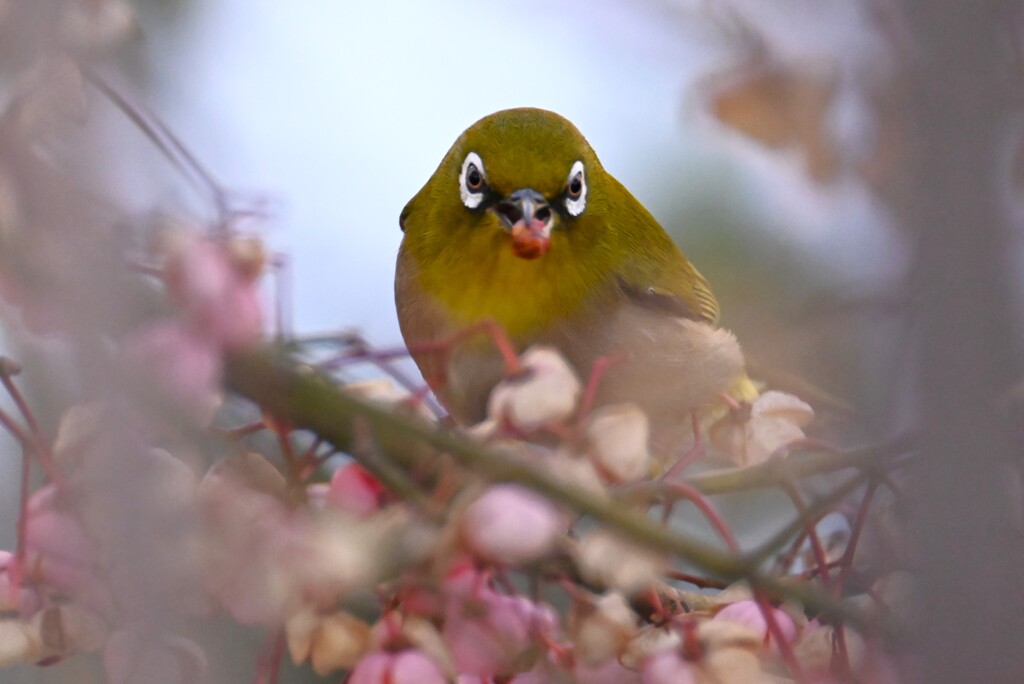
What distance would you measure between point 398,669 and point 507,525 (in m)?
0.16

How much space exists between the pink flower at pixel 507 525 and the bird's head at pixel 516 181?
1.00m

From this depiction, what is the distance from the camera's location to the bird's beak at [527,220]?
1.72 m

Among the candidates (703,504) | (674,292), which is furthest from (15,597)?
(674,292)

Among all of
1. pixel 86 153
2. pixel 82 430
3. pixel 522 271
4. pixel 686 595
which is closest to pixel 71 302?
pixel 86 153

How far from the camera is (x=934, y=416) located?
0.38 metres

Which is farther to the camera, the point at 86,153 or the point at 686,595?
the point at 686,595

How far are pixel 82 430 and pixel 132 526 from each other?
0.91 feet

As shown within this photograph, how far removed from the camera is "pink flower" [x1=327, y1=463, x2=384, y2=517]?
0.84 metres

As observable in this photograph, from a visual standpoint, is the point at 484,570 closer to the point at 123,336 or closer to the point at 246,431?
the point at 246,431

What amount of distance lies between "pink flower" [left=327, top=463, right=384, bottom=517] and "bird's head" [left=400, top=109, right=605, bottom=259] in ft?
2.99

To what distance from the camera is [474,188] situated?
1935 mm

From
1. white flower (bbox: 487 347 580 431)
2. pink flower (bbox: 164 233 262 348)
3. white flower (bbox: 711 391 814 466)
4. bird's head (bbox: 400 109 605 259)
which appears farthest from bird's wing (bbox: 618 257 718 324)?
pink flower (bbox: 164 233 262 348)

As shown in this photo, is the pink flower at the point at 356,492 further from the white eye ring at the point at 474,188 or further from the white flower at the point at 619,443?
the white eye ring at the point at 474,188

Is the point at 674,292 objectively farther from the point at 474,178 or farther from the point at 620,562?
the point at 620,562
